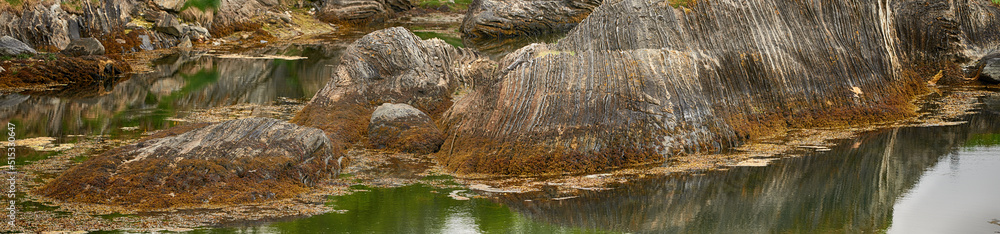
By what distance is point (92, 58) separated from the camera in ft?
65.9

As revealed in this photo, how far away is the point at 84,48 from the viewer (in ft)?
68.9

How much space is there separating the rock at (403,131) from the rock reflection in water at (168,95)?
367cm

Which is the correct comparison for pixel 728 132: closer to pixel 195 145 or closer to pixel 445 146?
pixel 445 146

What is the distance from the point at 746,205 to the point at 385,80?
6.43 meters

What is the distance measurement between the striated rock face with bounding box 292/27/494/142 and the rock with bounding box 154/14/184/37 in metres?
13.1

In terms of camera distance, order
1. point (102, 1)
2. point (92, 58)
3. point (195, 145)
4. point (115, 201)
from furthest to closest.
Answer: point (102, 1)
point (92, 58)
point (195, 145)
point (115, 201)

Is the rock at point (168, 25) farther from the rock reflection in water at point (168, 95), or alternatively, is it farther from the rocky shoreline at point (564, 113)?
the rocky shoreline at point (564, 113)

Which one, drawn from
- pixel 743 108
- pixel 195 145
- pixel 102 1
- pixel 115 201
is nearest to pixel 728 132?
pixel 743 108

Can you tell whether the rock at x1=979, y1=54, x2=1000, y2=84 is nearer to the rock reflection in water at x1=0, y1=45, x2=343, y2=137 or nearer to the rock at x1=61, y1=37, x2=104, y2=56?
the rock reflection in water at x1=0, y1=45, x2=343, y2=137

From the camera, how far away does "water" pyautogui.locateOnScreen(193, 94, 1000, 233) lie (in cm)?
820

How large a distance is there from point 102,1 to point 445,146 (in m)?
16.7

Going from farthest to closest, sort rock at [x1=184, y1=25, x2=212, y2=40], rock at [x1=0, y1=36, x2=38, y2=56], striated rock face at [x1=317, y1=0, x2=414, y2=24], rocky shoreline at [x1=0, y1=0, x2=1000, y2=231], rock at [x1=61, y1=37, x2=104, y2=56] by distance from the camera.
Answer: striated rock face at [x1=317, y1=0, x2=414, y2=24]
rock at [x1=184, y1=25, x2=212, y2=40]
rock at [x1=61, y1=37, x2=104, y2=56]
rock at [x1=0, y1=36, x2=38, y2=56]
rocky shoreline at [x1=0, y1=0, x2=1000, y2=231]

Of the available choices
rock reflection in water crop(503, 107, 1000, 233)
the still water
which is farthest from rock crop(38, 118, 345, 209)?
rock reflection in water crop(503, 107, 1000, 233)

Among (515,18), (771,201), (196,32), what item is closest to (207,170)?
(771,201)
